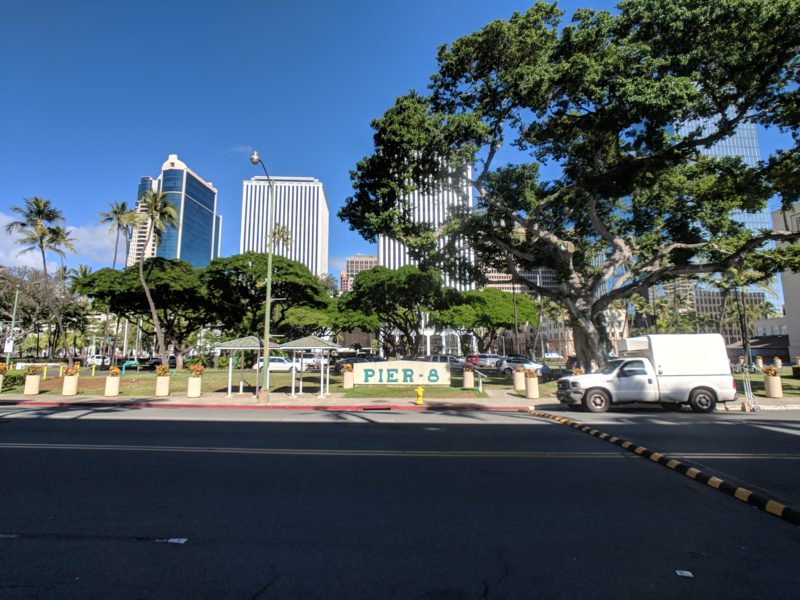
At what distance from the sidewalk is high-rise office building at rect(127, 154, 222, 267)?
137m

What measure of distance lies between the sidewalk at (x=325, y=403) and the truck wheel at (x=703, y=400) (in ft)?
4.28

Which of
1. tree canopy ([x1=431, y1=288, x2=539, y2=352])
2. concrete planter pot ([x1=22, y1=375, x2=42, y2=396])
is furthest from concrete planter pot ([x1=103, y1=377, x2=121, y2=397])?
tree canopy ([x1=431, y1=288, x2=539, y2=352])

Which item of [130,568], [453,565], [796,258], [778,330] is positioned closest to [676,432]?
[453,565]

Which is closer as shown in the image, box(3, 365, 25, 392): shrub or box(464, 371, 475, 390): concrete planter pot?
box(3, 365, 25, 392): shrub

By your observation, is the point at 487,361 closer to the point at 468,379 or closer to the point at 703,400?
the point at 468,379

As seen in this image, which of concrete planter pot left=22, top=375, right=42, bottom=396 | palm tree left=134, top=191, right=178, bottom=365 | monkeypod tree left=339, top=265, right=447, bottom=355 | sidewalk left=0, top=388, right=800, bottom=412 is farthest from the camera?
monkeypod tree left=339, top=265, right=447, bottom=355

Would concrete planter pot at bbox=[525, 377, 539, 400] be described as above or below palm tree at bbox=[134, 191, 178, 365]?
below

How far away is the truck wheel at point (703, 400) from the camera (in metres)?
15.1

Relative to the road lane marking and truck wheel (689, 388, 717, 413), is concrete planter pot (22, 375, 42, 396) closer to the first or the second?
the road lane marking

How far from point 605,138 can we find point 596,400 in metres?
12.2

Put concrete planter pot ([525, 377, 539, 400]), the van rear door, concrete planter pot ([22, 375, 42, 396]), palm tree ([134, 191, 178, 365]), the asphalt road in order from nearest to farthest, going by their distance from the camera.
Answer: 1. the asphalt road
2. the van rear door
3. concrete planter pot ([525, 377, 539, 400])
4. concrete planter pot ([22, 375, 42, 396])
5. palm tree ([134, 191, 178, 365])

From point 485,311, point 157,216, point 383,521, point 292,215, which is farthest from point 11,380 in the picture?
point 292,215

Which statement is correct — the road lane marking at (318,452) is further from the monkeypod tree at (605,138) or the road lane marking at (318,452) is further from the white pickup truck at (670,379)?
the monkeypod tree at (605,138)

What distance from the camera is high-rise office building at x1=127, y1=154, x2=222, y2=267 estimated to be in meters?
153
